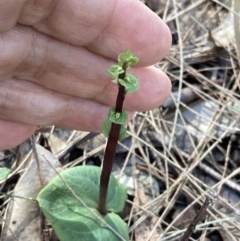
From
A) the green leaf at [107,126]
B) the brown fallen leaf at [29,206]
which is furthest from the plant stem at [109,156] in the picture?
the brown fallen leaf at [29,206]

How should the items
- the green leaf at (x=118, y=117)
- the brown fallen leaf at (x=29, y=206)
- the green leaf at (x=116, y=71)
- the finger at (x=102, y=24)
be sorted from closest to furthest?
the green leaf at (x=116, y=71) < the green leaf at (x=118, y=117) < the finger at (x=102, y=24) < the brown fallen leaf at (x=29, y=206)

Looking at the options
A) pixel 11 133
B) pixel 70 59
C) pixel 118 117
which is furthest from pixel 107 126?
pixel 11 133

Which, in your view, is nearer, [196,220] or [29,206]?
[196,220]

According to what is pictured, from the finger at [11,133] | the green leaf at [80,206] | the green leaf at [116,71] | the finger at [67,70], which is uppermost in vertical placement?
the green leaf at [116,71]

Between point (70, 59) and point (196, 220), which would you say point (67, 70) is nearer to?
point (70, 59)

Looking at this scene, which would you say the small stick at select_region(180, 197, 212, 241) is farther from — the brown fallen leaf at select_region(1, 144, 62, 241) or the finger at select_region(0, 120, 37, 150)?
the finger at select_region(0, 120, 37, 150)

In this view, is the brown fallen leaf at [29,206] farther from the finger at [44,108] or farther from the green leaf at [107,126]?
the green leaf at [107,126]
